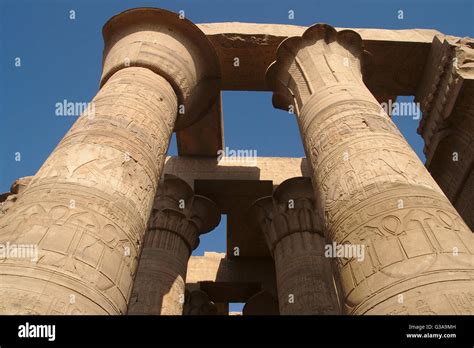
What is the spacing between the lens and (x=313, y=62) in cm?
694

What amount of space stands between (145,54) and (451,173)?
227 inches

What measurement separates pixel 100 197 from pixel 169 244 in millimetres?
4737

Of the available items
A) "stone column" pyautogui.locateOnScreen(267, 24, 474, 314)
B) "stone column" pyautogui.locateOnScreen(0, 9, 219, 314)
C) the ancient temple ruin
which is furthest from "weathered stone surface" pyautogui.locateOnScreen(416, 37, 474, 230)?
"stone column" pyautogui.locateOnScreen(0, 9, 219, 314)

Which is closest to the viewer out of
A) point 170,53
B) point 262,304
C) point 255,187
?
point 170,53

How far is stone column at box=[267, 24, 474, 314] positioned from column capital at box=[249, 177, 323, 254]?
314 cm

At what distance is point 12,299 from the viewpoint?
2959 mm

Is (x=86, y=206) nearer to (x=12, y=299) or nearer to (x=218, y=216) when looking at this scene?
(x=12, y=299)

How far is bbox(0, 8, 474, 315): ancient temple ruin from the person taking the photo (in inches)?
138

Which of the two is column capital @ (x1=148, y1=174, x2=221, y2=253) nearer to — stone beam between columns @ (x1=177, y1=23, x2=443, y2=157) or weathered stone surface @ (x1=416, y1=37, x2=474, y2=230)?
stone beam between columns @ (x1=177, y1=23, x2=443, y2=157)

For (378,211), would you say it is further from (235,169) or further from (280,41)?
(235,169)

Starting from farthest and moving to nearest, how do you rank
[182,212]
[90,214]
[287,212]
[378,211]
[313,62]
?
[287,212], [182,212], [313,62], [378,211], [90,214]

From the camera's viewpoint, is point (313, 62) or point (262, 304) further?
point (262, 304)

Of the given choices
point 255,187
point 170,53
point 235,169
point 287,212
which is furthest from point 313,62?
point 235,169
